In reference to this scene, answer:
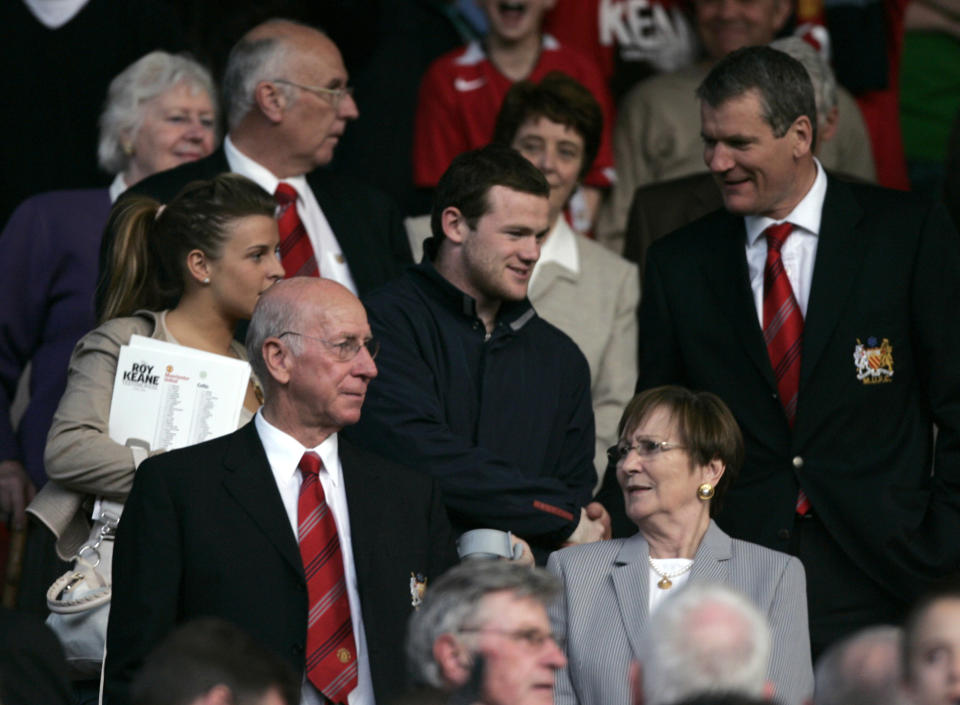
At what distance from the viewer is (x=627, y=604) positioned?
4.69 meters

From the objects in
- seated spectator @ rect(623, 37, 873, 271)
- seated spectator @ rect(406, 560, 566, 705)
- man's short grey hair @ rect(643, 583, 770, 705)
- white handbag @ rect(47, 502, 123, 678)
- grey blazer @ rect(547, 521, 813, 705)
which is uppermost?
seated spectator @ rect(623, 37, 873, 271)

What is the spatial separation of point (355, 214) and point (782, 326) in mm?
1661

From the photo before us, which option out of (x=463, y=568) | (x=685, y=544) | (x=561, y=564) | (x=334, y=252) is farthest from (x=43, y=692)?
(x=334, y=252)

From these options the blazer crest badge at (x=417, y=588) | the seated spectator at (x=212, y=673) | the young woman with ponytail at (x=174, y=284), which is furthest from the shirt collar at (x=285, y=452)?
the seated spectator at (x=212, y=673)

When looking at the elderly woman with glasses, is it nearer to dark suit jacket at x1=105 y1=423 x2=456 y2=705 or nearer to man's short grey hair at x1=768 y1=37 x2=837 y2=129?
dark suit jacket at x1=105 y1=423 x2=456 y2=705

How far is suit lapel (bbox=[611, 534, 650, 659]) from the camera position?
15.3 feet

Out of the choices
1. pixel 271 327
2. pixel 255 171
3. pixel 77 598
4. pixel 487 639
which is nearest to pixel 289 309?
pixel 271 327

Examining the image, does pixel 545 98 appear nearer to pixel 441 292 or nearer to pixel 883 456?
pixel 441 292

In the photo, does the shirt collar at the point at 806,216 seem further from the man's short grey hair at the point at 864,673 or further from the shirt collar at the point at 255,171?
the man's short grey hair at the point at 864,673

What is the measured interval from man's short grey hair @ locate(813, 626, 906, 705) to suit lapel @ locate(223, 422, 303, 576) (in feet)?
5.38

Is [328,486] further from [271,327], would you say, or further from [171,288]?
[171,288]

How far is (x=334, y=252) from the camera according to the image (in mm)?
6125

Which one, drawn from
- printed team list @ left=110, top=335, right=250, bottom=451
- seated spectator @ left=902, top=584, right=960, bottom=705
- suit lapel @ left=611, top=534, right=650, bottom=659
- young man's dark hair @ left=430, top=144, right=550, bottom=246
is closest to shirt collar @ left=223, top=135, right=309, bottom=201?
young man's dark hair @ left=430, top=144, right=550, bottom=246

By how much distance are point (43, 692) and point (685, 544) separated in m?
1.74
